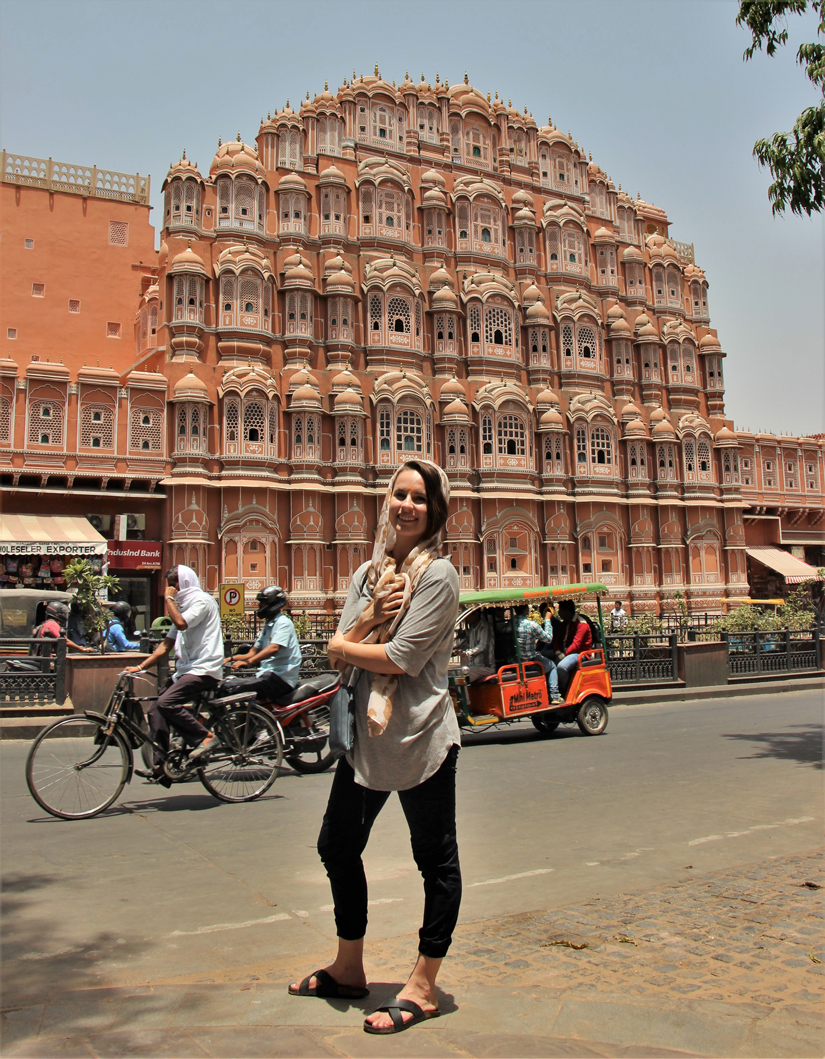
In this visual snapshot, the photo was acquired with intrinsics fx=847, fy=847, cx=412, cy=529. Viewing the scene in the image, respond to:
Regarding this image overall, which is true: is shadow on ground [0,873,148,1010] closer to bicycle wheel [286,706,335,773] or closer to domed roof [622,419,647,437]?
bicycle wheel [286,706,335,773]

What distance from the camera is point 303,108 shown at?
3441 cm

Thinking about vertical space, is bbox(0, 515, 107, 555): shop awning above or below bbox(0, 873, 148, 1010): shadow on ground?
above

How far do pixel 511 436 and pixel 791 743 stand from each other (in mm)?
25144

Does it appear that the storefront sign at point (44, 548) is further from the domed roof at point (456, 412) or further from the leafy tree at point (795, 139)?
the leafy tree at point (795, 139)

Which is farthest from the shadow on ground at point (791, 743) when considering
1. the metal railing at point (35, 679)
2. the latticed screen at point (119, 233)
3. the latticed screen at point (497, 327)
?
the latticed screen at point (119, 233)

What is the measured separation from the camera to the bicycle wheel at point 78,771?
6.35 m

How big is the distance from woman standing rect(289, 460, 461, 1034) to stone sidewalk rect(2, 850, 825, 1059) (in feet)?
0.57

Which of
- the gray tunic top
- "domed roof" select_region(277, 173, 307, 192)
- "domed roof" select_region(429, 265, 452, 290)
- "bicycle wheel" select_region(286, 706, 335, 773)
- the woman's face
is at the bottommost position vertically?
"bicycle wheel" select_region(286, 706, 335, 773)

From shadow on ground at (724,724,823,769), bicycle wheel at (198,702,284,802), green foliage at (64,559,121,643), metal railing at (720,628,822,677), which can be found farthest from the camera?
metal railing at (720,628,822,677)

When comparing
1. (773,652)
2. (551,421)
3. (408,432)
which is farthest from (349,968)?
(551,421)

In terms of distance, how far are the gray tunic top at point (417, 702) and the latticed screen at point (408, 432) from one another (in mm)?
28870

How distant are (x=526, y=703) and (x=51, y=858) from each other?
6546mm

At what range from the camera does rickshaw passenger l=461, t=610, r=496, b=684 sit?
1080 centimetres

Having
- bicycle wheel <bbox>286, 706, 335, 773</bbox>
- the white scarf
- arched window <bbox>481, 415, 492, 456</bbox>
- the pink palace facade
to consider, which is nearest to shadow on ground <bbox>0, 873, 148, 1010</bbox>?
the white scarf
